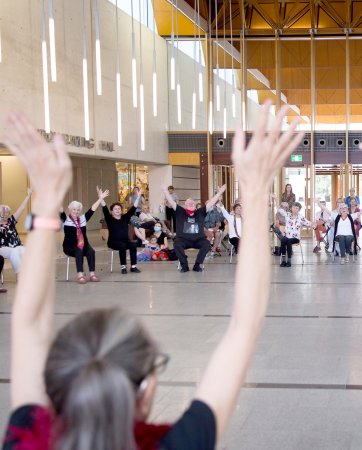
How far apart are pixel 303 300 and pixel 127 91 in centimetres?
1158

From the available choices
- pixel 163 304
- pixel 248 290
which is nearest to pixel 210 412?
pixel 248 290

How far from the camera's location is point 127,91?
61.9 ft

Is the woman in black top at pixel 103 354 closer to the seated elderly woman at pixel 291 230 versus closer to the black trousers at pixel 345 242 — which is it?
the seated elderly woman at pixel 291 230

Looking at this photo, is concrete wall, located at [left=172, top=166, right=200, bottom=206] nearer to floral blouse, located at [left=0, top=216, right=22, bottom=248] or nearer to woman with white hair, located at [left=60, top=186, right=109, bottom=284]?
woman with white hair, located at [left=60, top=186, right=109, bottom=284]

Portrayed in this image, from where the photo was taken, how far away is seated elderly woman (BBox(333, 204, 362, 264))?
13.6 meters

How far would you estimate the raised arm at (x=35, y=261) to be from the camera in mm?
1307

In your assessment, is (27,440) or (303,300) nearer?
(27,440)

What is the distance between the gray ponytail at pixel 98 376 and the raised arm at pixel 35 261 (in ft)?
0.85

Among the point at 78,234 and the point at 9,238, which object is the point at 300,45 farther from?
the point at 9,238

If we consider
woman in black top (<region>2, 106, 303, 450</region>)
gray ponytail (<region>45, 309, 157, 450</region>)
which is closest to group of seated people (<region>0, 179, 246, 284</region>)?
woman in black top (<region>2, 106, 303, 450</region>)

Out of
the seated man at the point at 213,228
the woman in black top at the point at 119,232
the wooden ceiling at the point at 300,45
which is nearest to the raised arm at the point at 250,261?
the woman in black top at the point at 119,232

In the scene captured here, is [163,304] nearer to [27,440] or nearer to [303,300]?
[303,300]

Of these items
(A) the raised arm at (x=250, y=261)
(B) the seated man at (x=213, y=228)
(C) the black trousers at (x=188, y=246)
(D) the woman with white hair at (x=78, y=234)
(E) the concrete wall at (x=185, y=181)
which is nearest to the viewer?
(A) the raised arm at (x=250, y=261)

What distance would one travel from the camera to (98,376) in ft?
3.18
